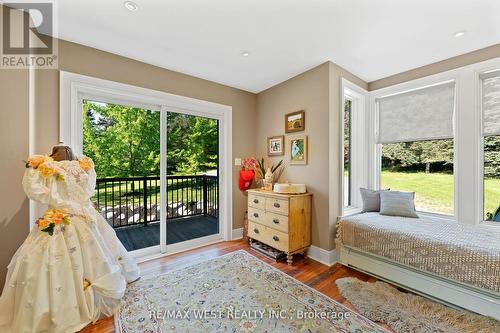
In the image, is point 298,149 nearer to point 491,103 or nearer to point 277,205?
point 277,205

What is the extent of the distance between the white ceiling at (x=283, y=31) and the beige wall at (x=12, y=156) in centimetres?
71

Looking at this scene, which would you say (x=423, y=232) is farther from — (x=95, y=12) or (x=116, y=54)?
(x=116, y=54)

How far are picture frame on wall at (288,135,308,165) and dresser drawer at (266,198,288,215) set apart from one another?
652mm

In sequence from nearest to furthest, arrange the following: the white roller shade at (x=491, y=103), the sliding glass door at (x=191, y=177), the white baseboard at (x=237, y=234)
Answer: the white roller shade at (x=491, y=103), the sliding glass door at (x=191, y=177), the white baseboard at (x=237, y=234)

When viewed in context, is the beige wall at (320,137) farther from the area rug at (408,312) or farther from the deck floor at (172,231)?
the deck floor at (172,231)

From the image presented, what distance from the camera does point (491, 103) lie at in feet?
7.50

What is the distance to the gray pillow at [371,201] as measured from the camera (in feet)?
9.34

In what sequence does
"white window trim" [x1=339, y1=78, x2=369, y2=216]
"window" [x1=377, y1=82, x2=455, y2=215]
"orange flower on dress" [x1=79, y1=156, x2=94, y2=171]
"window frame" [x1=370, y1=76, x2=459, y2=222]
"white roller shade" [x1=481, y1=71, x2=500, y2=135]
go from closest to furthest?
"orange flower on dress" [x1=79, y1=156, x2=94, y2=171] < "white roller shade" [x1=481, y1=71, x2=500, y2=135] < "window frame" [x1=370, y1=76, x2=459, y2=222] < "window" [x1=377, y1=82, x2=455, y2=215] < "white window trim" [x1=339, y1=78, x2=369, y2=216]

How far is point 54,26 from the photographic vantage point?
196 cm

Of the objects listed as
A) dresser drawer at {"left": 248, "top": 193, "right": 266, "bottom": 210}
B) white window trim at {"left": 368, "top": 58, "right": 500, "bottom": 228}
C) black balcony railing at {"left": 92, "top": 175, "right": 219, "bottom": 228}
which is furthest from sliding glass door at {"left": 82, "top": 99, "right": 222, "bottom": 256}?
white window trim at {"left": 368, "top": 58, "right": 500, "bottom": 228}

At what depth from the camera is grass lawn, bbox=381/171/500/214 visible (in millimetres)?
2320

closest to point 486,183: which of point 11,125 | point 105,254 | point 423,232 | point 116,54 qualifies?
point 423,232

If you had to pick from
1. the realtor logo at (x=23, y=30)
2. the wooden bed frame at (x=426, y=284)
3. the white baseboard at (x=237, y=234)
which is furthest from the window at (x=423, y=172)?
the realtor logo at (x=23, y=30)

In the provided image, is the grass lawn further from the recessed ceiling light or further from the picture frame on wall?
the recessed ceiling light
